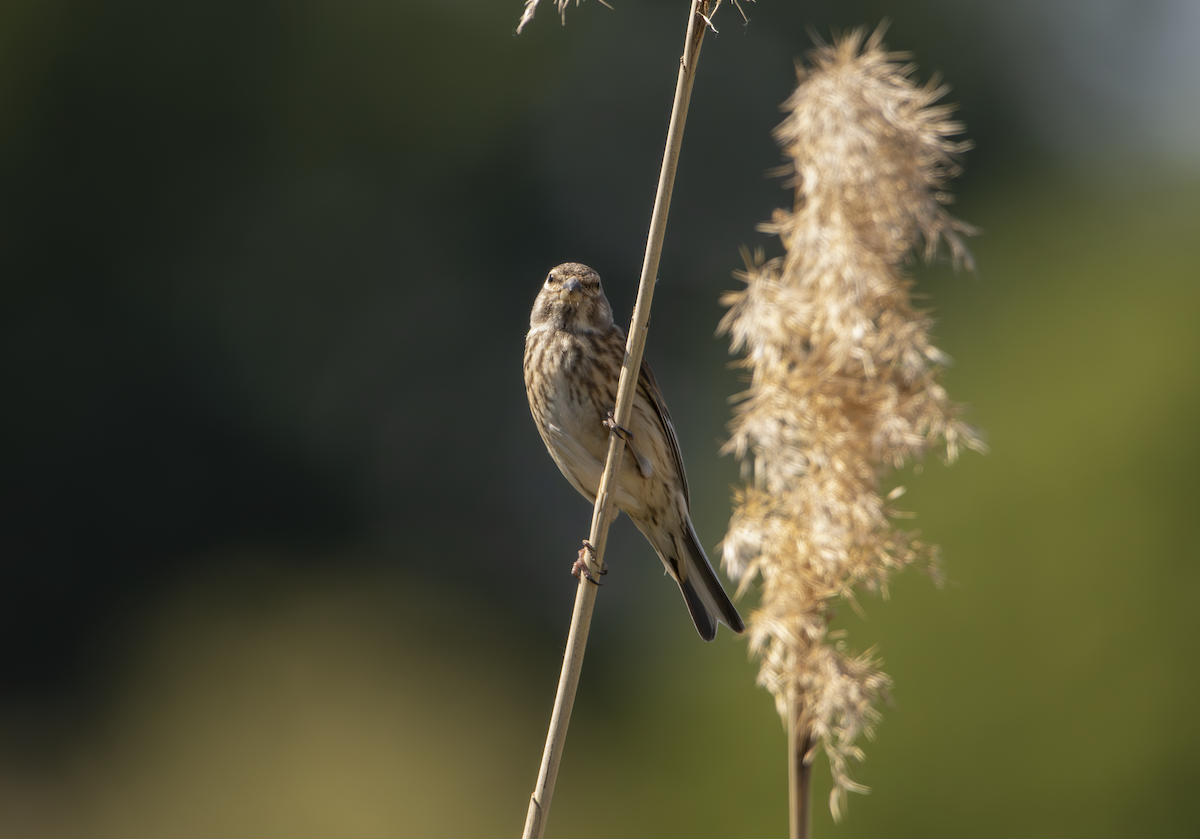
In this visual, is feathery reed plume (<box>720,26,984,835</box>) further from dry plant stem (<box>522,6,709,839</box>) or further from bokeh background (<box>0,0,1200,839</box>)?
bokeh background (<box>0,0,1200,839</box>)

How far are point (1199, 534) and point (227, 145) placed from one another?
15.0m

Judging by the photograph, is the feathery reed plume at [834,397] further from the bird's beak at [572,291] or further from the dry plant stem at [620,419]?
the bird's beak at [572,291]

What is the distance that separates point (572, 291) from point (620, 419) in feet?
4.07

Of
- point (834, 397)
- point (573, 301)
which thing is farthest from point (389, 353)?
point (834, 397)

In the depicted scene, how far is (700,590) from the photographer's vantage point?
117 inches

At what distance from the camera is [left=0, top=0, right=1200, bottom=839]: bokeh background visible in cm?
967

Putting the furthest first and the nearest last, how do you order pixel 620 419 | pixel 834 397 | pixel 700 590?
pixel 700 590
pixel 834 397
pixel 620 419

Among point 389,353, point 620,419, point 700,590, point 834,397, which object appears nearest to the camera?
point 620,419

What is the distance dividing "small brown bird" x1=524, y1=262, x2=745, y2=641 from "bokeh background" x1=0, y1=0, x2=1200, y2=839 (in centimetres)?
362

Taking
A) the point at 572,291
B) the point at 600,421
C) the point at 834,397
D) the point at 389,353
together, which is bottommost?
the point at 834,397

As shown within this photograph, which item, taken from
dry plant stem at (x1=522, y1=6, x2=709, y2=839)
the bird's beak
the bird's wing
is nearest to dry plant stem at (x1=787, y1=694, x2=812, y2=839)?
dry plant stem at (x1=522, y1=6, x2=709, y2=839)

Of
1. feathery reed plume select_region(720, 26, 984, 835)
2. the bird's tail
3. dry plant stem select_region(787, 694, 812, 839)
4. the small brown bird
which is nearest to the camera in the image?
dry plant stem select_region(787, 694, 812, 839)

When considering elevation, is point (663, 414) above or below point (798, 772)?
above

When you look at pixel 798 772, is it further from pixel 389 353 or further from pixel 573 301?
pixel 389 353
